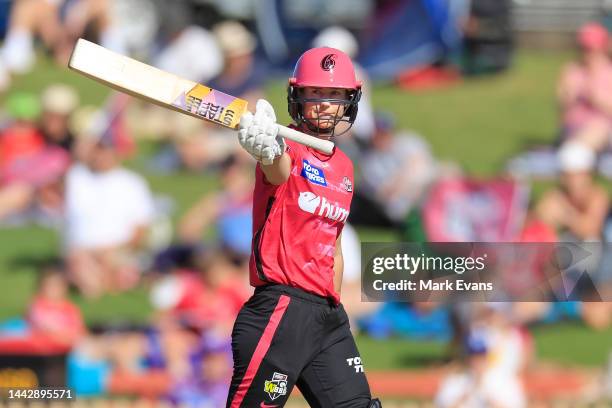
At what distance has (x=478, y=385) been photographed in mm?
7844

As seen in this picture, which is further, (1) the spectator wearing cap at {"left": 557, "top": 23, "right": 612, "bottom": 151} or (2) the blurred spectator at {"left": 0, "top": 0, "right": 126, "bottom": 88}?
(2) the blurred spectator at {"left": 0, "top": 0, "right": 126, "bottom": 88}

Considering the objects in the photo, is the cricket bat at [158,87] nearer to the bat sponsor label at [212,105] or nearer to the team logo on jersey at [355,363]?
the bat sponsor label at [212,105]

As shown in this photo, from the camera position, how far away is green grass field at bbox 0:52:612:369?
9.12 metres

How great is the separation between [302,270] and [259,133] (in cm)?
69

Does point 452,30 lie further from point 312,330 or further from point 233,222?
point 312,330

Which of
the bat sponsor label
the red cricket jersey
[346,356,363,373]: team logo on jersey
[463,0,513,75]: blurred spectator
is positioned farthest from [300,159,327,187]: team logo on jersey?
[463,0,513,75]: blurred spectator

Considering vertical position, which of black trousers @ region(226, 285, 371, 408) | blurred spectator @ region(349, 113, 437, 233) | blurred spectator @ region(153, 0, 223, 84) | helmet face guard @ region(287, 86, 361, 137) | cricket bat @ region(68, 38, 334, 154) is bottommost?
black trousers @ region(226, 285, 371, 408)

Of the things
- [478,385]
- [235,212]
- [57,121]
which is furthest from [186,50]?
[478,385]

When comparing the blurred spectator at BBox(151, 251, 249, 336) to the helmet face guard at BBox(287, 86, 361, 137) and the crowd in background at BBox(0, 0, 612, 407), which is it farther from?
the helmet face guard at BBox(287, 86, 361, 137)

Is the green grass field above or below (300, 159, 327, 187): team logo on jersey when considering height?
above

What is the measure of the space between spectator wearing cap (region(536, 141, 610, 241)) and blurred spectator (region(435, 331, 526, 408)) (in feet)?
6.99

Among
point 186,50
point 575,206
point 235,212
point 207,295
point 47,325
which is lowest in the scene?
point 47,325

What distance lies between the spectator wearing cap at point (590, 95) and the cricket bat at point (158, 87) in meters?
7.31

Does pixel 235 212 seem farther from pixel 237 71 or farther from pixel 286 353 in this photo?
pixel 286 353
